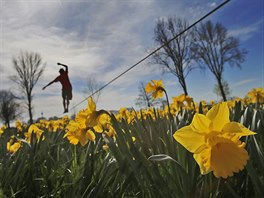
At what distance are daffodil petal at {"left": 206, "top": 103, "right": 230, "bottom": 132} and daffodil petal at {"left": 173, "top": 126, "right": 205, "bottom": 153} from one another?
0.18ft

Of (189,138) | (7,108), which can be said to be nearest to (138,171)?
(189,138)

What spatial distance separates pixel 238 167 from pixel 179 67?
2402 centimetres

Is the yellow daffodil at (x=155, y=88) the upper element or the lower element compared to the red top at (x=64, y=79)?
lower

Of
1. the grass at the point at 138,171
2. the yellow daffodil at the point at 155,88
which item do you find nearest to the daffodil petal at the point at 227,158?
the grass at the point at 138,171

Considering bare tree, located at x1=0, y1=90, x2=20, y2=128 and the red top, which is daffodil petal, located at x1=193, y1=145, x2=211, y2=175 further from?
bare tree, located at x1=0, y1=90, x2=20, y2=128

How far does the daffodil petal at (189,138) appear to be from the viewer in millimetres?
815

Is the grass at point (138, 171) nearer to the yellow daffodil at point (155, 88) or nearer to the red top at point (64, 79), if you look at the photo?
the yellow daffodil at point (155, 88)

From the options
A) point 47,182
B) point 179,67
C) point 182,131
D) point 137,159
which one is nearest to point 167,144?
point 137,159

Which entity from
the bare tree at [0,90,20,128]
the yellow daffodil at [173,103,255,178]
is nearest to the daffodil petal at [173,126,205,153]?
the yellow daffodil at [173,103,255,178]

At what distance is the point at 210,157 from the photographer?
0.80 m

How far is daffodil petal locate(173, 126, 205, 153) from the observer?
82 centimetres

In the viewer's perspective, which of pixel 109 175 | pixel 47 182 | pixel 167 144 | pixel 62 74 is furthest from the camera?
pixel 62 74

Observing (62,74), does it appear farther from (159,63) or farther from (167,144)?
(159,63)

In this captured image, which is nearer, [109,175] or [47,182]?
[109,175]
